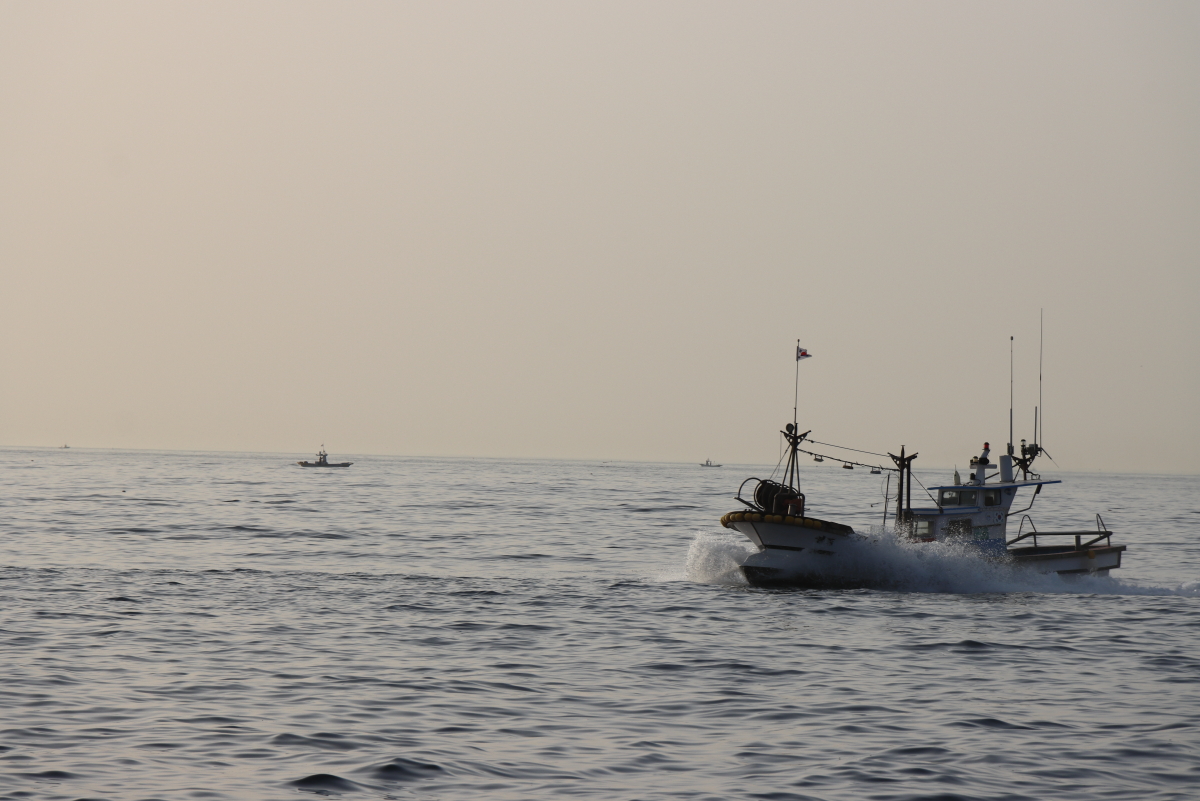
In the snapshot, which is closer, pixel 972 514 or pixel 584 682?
pixel 584 682

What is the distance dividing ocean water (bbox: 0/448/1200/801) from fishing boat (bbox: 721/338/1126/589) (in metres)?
0.73

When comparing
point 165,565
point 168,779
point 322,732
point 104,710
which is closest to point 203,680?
point 104,710

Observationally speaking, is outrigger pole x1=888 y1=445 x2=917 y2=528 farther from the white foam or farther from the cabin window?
the white foam

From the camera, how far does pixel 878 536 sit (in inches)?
1294

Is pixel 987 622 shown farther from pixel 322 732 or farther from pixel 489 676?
pixel 322 732

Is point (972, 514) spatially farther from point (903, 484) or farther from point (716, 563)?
point (716, 563)

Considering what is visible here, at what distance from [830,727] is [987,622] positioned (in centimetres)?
1198

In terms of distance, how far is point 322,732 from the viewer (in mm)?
14211

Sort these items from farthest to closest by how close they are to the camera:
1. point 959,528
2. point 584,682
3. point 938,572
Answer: point 959,528 < point 938,572 < point 584,682

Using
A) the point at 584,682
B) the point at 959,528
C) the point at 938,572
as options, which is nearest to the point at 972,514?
the point at 959,528

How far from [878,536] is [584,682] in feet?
55.5

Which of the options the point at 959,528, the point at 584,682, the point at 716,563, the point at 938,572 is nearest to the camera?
the point at 584,682

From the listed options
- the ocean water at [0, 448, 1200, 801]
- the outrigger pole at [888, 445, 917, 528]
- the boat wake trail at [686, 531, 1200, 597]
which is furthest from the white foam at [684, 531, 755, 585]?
the outrigger pole at [888, 445, 917, 528]

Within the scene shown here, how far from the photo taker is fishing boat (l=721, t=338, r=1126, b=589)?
105 ft
